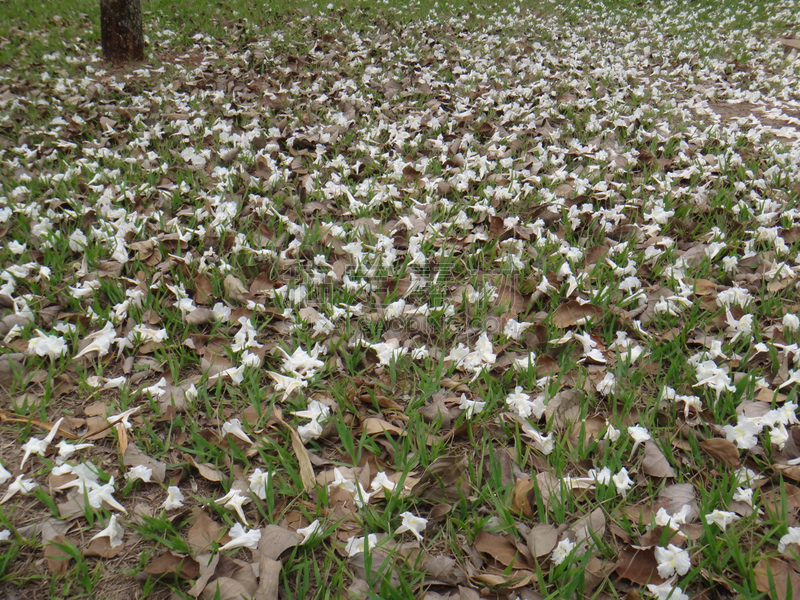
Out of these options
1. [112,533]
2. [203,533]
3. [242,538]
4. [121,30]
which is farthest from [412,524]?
[121,30]

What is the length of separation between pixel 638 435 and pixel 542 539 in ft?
1.55

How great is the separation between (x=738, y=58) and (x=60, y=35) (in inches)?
309

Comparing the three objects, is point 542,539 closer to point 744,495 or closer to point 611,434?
point 611,434

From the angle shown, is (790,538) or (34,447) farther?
(34,447)

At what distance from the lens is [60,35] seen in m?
6.30

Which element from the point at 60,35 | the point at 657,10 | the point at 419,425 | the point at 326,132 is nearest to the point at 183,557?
the point at 419,425

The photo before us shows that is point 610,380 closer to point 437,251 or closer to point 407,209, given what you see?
point 437,251

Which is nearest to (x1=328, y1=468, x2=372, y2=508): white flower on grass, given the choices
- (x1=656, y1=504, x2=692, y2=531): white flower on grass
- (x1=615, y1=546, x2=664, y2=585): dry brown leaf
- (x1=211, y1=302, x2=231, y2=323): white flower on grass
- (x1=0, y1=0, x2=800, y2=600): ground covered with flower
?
(x1=0, y1=0, x2=800, y2=600): ground covered with flower

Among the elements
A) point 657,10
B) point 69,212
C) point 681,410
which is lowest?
point 681,410

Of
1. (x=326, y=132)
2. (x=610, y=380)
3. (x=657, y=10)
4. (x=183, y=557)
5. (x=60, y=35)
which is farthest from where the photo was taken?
(x=657, y=10)

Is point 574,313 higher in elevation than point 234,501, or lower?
higher

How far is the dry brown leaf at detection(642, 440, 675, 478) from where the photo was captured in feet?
5.19

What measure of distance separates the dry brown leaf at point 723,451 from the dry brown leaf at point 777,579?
32cm

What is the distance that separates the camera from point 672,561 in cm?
130
